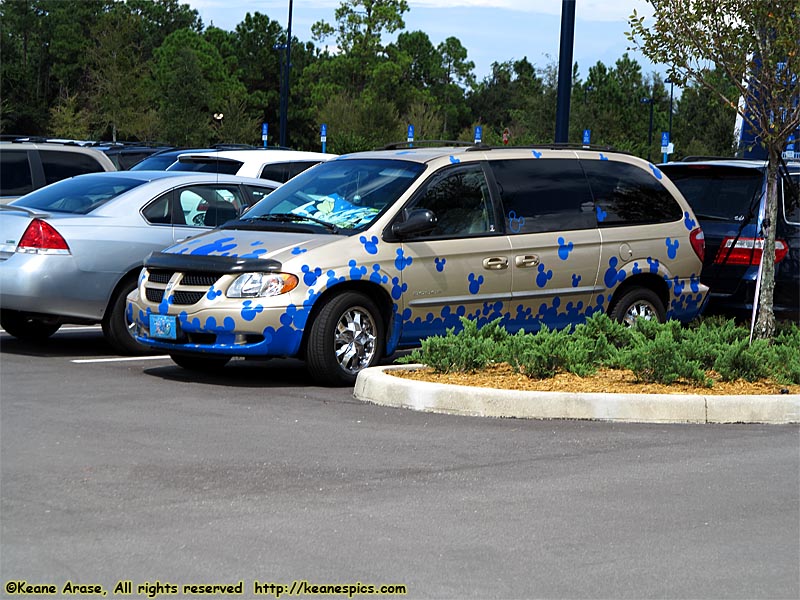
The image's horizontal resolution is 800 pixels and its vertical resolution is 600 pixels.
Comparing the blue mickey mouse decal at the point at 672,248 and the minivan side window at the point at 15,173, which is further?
the minivan side window at the point at 15,173

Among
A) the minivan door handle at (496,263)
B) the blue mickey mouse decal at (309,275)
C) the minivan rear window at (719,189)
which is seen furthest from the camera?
the minivan rear window at (719,189)

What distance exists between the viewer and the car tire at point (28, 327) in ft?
40.8

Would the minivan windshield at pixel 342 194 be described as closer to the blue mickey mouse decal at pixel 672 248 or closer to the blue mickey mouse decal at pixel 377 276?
the blue mickey mouse decal at pixel 377 276

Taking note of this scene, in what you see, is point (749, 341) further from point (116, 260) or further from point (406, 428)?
point (116, 260)

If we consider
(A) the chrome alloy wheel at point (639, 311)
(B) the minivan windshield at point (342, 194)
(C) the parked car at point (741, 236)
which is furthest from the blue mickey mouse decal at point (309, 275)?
(C) the parked car at point (741, 236)

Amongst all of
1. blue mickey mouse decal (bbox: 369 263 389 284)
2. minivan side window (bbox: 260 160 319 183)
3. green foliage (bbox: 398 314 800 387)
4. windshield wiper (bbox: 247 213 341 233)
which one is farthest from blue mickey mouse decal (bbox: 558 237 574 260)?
minivan side window (bbox: 260 160 319 183)

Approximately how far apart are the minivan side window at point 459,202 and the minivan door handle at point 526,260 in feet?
1.10

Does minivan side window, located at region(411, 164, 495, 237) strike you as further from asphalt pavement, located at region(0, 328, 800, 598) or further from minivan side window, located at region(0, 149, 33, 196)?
minivan side window, located at region(0, 149, 33, 196)

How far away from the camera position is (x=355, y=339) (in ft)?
33.8

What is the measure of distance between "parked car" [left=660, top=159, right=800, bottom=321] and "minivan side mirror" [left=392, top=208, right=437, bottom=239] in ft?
10.5

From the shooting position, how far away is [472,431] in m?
8.33

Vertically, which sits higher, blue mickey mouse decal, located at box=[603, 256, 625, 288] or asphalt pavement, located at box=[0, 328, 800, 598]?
blue mickey mouse decal, located at box=[603, 256, 625, 288]

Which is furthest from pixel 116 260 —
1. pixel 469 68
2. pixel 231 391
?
pixel 469 68

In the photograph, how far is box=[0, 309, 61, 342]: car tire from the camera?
12.4 m
